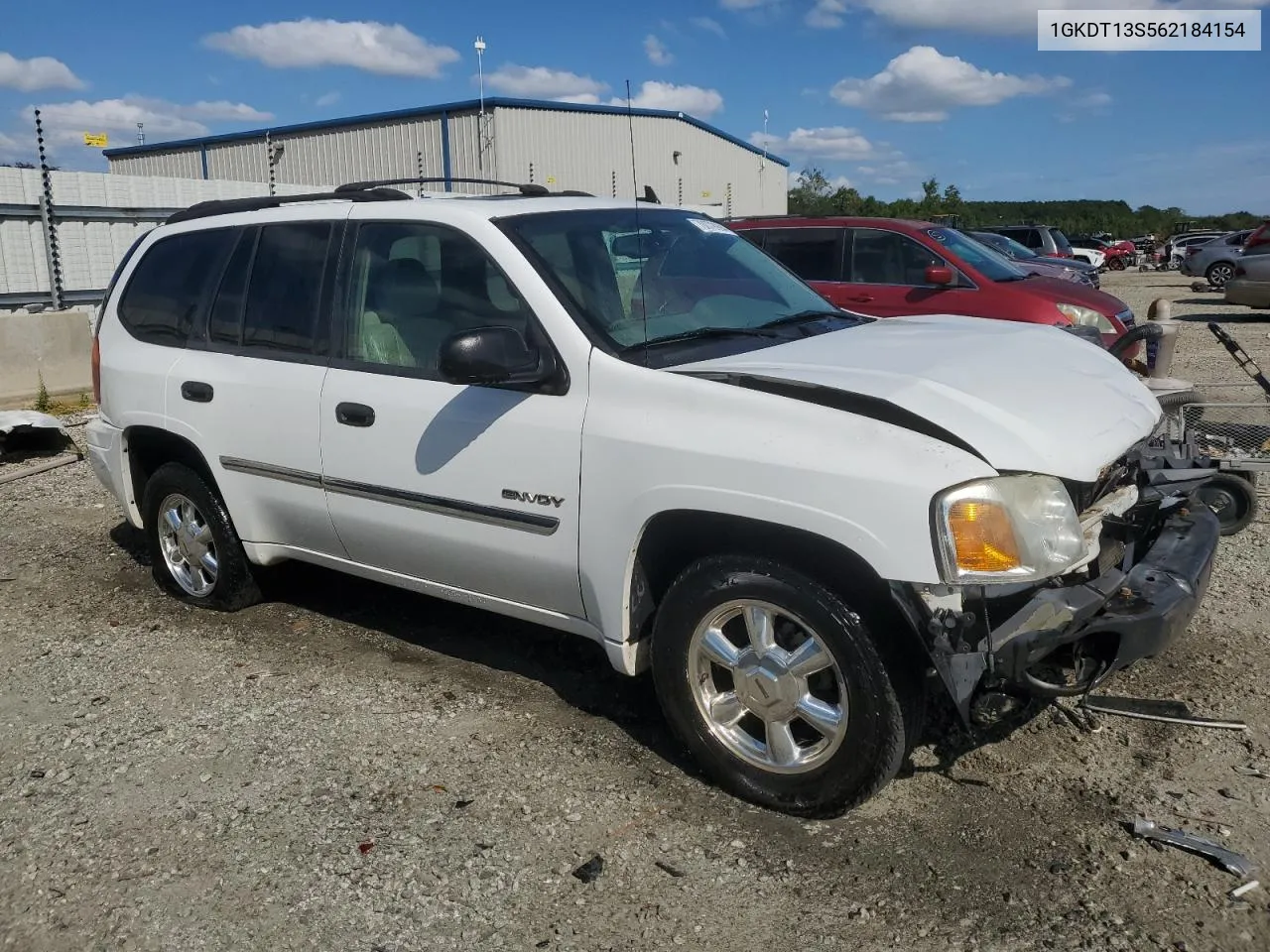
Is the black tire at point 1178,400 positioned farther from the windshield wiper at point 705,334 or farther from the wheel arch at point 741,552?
the wheel arch at point 741,552

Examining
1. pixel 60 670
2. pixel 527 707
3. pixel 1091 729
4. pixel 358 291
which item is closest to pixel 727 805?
pixel 527 707

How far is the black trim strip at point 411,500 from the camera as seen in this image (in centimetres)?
385

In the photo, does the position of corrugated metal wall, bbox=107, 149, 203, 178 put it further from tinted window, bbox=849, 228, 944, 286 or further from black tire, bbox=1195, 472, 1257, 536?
black tire, bbox=1195, 472, 1257, 536

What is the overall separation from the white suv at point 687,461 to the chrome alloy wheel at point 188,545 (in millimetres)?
84

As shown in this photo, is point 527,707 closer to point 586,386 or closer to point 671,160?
point 586,386

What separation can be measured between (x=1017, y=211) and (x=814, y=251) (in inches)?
2915

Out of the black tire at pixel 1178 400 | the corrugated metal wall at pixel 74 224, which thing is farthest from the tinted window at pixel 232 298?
the corrugated metal wall at pixel 74 224

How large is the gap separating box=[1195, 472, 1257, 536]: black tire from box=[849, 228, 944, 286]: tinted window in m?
4.88

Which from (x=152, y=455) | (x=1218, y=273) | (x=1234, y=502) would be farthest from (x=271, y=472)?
(x=1218, y=273)

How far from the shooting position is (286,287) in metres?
4.75

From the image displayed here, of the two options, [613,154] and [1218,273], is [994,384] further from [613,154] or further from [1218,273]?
[613,154]

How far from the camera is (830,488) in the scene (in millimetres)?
3109

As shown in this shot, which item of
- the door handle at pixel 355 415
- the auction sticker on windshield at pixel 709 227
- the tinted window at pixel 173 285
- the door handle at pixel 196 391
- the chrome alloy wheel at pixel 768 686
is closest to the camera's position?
the chrome alloy wheel at pixel 768 686

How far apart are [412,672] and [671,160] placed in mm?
31728
